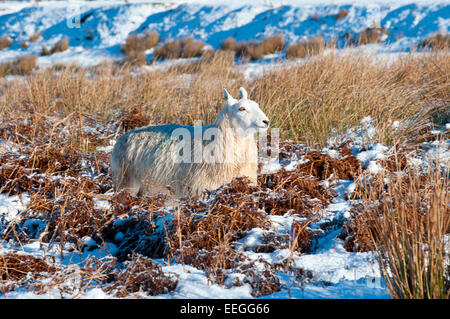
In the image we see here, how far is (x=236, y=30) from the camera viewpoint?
58.5ft

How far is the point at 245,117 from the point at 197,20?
645 inches

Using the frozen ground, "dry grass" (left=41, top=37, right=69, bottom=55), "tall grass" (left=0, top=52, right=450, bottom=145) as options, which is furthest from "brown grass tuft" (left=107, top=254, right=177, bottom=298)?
"dry grass" (left=41, top=37, right=69, bottom=55)

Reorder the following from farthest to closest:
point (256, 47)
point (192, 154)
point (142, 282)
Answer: point (256, 47) < point (192, 154) < point (142, 282)

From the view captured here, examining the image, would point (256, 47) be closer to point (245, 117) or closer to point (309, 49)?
point (309, 49)

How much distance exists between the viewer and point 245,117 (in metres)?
3.73

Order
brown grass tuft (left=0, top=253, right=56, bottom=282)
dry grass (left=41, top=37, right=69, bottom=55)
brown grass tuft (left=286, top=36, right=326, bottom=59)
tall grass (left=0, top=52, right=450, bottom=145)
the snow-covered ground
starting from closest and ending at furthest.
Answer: brown grass tuft (left=0, top=253, right=56, bottom=282), the snow-covered ground, tall grass (left=0, top=52, right=450, bottom=145), brown grass tuft (left=286, top=36, right=326, bottom=59), dry grass (left=41, top=37, right=69, bottom=55)

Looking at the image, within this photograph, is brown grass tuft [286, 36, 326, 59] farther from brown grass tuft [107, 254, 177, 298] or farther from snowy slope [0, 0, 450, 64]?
brown grass tuft [107, 254, 177, 298]

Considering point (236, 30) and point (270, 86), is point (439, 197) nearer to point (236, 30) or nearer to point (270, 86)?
point (270, 86)

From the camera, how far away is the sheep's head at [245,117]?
3664 millimetres

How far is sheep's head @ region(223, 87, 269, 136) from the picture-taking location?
144 inches

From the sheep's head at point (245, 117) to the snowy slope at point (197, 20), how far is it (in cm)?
1152

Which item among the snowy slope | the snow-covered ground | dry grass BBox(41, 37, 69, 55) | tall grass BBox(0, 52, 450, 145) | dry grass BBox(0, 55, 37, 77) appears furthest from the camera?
dry grass BBox(41, 37, 69, 55)

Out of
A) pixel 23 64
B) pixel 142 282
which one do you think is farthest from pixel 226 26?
pixel 142 282
